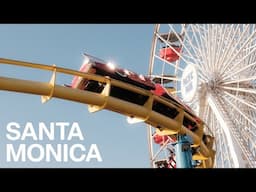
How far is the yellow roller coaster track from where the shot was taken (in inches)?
340

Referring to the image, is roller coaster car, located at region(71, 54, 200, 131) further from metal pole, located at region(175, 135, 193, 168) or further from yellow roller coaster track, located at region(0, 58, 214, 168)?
metal pole, located at region(175, 135, 193, 168)

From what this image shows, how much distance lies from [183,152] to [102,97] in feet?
10.0

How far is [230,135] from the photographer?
16797 millimetres

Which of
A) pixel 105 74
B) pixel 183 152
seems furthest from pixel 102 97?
pixel 183 152

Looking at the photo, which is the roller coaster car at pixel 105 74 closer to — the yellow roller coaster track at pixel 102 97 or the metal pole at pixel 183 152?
the yellow roller coaster track at pixel 102 97

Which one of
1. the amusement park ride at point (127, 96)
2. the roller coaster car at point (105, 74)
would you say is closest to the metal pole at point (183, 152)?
the amusement park ride at point (127, 96)

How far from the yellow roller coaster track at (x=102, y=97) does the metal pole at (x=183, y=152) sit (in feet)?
0.83

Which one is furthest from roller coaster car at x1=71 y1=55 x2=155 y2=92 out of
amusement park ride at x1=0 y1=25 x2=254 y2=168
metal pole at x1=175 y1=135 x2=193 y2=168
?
metal pole at x1=175 y1=135 x2=193 y2=168

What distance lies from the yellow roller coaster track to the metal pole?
0.25 metres
